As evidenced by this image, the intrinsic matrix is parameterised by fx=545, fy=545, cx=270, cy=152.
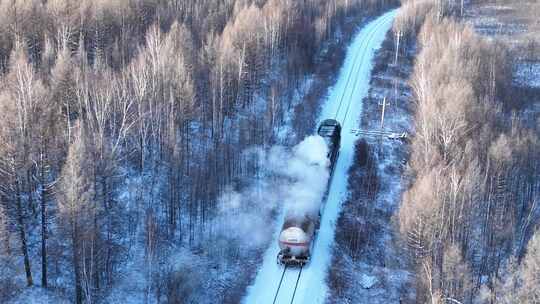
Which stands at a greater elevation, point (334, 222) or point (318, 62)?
point (318, 62)

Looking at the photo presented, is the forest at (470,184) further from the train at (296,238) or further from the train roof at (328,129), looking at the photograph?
the train roof at (328,129)

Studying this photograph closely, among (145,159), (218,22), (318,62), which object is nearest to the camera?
(145,159)

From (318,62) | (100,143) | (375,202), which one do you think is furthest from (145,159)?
(318,62)

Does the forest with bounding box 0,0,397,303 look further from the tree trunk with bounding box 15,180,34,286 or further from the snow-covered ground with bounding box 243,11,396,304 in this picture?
the snow-covered ground with bounding box 243,11,396,304

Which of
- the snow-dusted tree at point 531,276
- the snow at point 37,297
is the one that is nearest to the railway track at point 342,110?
the snow at point 37,297

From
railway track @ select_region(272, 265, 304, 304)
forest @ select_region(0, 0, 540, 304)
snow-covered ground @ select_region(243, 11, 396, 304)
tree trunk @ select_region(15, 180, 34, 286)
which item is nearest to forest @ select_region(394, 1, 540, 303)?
forest @ select_region(0, 0, 540, 304)

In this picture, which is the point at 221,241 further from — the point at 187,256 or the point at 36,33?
the point at 36,33

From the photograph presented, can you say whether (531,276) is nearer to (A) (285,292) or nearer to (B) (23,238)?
(A) (285,292)
